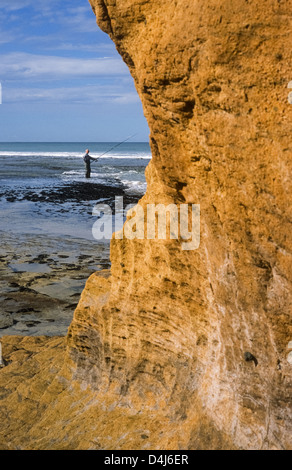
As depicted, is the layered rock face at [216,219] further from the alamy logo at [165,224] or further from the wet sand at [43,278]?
the wet sand at [43,278]

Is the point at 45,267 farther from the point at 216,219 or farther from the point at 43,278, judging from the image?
the point at 216,219

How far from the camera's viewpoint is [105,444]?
358 centimetres

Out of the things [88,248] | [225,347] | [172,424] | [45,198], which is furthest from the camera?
[45,198]

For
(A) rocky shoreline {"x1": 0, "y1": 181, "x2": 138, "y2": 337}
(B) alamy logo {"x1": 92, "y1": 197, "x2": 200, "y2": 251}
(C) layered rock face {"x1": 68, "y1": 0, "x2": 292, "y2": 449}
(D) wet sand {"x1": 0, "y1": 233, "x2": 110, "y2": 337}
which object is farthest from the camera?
(A) rocky shoreline {"x1": 0, "y1": 181, "x2": 138, "y2": 337}

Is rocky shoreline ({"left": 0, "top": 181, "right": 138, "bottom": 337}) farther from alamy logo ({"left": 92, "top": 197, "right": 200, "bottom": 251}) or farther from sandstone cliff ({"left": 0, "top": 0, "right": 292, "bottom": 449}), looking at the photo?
sandstone cliff ({"left": 0, "top": 0, "right": 292, "bottom": 449})

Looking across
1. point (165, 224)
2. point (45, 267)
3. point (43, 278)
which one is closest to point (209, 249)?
point (165, 224)

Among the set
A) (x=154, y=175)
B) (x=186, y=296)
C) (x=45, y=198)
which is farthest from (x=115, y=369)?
(x=45, y=198)

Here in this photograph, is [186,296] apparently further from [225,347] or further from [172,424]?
[172,424]

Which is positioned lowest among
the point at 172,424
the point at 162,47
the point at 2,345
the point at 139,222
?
the point at 2,345

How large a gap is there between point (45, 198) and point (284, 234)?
18408 millimetres

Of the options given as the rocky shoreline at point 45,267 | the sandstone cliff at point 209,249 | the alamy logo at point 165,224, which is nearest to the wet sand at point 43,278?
the rocky shoreline at point 45,267

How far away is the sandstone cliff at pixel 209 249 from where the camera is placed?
102 inches

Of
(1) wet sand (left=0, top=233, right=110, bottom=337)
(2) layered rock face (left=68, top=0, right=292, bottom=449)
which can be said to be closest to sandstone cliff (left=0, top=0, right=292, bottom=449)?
(2) layered rock face (left=68, top=0, right=292, bottom=449)

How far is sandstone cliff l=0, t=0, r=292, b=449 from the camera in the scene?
260 cm
